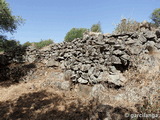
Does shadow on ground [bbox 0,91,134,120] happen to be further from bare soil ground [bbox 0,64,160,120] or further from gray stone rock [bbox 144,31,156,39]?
gray stone rock [bbox 144,31,156,39]

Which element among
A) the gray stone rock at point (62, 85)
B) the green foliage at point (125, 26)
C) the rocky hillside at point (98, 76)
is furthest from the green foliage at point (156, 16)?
the gray stone rock at point (62, 85)

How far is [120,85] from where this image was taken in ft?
14.5

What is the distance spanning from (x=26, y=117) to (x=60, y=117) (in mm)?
1309

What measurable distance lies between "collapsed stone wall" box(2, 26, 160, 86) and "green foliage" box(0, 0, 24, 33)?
5231 millimetres

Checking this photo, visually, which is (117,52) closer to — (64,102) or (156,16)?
(64,102)

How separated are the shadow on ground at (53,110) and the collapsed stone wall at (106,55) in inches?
58.1

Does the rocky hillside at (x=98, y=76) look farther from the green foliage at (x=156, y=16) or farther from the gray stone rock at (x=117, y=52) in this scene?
the green foliage at (x=156, y=16)

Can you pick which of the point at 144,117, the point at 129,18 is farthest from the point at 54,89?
the point at 129,18

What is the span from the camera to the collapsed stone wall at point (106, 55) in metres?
4.95

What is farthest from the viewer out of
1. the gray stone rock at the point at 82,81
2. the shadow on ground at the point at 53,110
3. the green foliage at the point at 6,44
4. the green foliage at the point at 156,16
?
the green foliage at the point at 156,16

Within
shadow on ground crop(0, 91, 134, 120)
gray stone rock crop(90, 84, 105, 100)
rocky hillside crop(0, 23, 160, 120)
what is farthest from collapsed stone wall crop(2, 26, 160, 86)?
shadow on ground crop(0, 91, 134, 120)

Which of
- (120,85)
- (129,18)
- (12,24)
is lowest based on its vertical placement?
(120,85)

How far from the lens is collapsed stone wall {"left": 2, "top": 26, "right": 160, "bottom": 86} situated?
16.2 ft

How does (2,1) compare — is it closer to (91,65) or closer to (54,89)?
(54,89)
